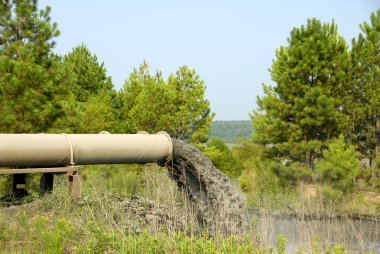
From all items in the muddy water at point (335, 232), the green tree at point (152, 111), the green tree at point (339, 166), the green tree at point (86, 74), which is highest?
the green tree at point (86, 74)

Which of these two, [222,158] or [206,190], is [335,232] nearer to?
[206,190]

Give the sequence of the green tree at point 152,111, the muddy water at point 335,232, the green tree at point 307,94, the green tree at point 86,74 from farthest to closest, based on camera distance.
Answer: the green tree at point 86,74, the green tree at point 152,111, the green tree at point 307,94, the muddy water at point 335,232

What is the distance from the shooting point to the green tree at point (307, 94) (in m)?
17.0

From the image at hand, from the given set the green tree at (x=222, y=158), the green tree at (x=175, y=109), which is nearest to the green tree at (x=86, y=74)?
the green tree at (x=175, y=109)

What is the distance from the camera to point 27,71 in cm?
1282

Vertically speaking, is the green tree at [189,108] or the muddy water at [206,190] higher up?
the green tree at [189,108]

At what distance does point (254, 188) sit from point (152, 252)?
1303 centimetres

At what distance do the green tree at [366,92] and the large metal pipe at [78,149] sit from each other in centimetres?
1066

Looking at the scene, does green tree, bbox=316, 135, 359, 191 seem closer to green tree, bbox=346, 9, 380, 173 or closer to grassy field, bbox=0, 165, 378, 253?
green tree, bbox=346, 9, 380, 173

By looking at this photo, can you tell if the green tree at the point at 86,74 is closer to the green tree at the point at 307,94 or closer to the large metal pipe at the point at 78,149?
the green tree at the point at 307,94

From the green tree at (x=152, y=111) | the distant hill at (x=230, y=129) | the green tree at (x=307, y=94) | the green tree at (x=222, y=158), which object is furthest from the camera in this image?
the distant hill at (x=230, y=129)

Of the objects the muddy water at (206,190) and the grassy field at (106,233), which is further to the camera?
the muddy water at (206,190)

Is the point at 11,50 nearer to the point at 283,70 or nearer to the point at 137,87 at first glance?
the point at 283,70

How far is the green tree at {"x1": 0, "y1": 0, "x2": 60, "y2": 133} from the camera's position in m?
12.7
